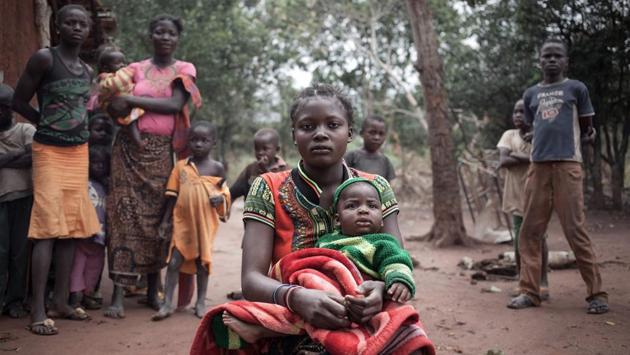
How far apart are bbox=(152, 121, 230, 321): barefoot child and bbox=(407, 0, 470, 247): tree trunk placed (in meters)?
4.90

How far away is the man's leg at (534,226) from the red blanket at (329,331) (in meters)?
3.12

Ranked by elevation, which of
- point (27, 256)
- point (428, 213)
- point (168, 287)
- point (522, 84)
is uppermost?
point (522, 84)

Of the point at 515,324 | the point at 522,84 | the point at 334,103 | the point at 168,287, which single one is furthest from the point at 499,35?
the point at 334,103

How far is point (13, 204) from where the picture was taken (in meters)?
3.98

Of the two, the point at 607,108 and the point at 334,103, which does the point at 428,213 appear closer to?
the point at 607,108

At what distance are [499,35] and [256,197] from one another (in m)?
10.8

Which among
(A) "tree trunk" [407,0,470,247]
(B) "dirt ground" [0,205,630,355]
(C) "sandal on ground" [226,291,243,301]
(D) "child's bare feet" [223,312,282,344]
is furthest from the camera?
(A) "tree trunk" [407,0,470,247]

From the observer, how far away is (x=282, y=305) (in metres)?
1.80

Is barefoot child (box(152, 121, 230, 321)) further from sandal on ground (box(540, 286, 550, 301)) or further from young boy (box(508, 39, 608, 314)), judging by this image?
sandal on ground (box(540, 286, 550, 301))

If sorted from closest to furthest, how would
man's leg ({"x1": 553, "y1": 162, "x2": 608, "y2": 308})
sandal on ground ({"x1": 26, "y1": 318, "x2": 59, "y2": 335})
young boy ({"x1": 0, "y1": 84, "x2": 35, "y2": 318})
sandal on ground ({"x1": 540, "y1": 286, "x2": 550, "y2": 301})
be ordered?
1. sandal on ground ({"x1": 26, "y1": 318, "x2": 59, "y2": 335})
2. young boy ({"x1": 0, "y1": 84, "x2": 35, "y2": 318})
3. man's leg ({"x1": 553, "y1": 162, "x2": 608, "y2": 308})
4. sandal on ground ({"x1": 540, "y1": 286, "x2": 550, "y2": 301})

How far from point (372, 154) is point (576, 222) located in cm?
190

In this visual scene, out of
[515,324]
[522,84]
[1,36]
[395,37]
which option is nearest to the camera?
[515,324]

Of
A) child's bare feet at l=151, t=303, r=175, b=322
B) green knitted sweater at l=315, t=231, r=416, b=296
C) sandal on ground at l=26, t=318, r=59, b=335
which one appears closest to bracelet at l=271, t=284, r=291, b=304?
green knitted sweater at l=315, t=231, r=416, b=296

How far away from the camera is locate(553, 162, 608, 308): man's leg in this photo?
420cm
